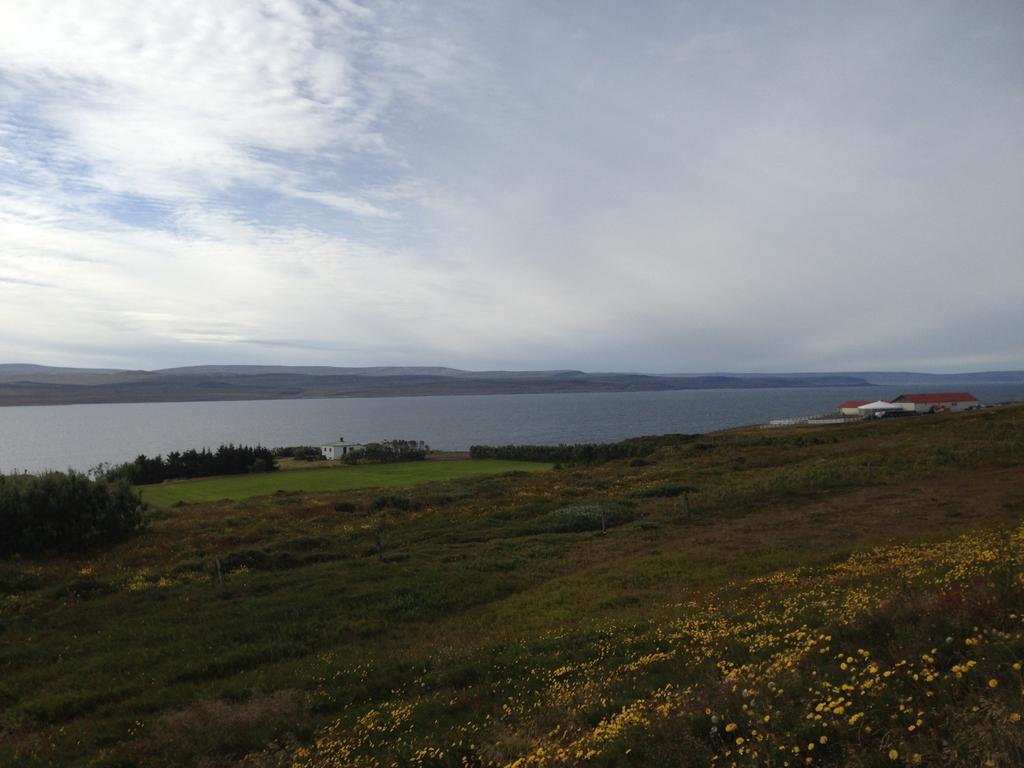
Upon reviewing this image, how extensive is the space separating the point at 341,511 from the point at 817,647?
34.0 m

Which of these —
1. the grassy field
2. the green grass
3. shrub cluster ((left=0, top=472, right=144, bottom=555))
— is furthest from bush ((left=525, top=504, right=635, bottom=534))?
the green grass

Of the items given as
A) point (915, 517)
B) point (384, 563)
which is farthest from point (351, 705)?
point (915, 517)

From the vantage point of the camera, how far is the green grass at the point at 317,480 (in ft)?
189

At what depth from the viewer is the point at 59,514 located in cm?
2881

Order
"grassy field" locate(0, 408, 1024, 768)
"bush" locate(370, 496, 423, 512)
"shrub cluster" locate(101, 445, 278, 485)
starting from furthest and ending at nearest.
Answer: "shrub cluster" locate(101, 445, 278, 485), "bush" locate(370, 496, 423, 512), "grassy field" locate(0, 408, 1024, 768)

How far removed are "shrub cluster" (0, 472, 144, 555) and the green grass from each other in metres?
20.8

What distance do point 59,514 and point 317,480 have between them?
1469 inches

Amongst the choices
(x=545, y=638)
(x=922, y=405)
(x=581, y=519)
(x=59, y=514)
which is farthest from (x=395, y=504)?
(x=922, y=405)

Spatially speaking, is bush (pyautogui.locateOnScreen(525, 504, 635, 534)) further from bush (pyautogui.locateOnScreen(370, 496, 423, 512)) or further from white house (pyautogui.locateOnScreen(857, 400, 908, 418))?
white house (pyautogui.locateOnScreen(857, 400, 908, 418))

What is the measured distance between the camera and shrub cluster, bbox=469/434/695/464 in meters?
76.5

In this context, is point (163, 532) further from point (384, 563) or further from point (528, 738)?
point (528, 738)

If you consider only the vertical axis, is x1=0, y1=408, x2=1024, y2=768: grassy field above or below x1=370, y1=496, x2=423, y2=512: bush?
above

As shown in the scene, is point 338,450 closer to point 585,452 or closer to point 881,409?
point 585,452

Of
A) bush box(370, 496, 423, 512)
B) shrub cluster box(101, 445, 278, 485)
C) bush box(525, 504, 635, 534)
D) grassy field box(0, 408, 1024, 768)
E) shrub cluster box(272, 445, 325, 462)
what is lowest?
shrub cluster box(272, 445, 325, 462)
